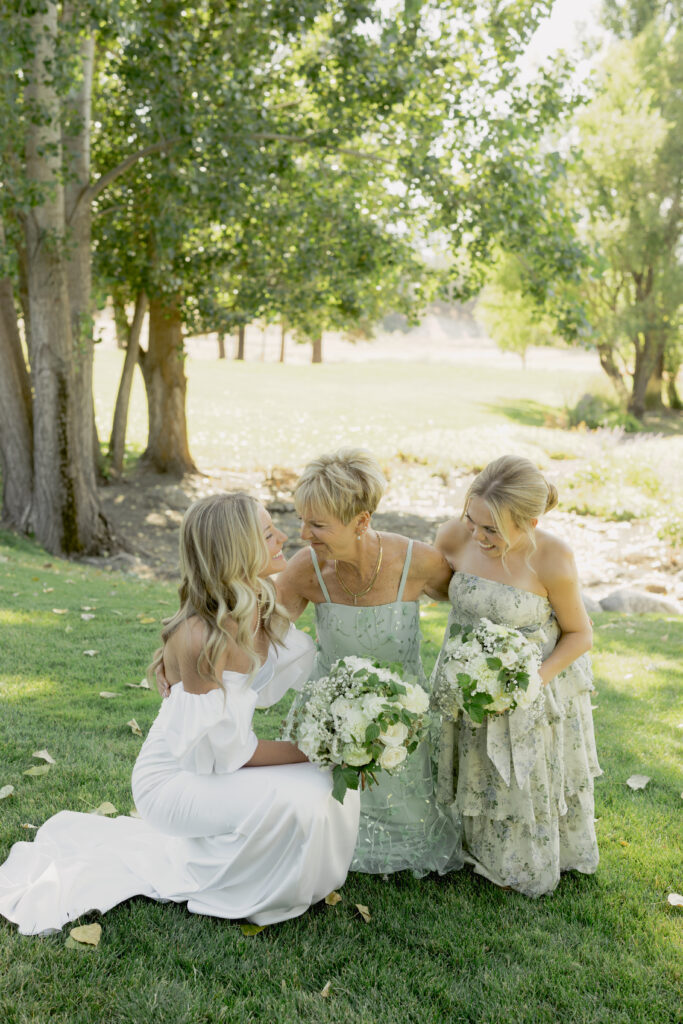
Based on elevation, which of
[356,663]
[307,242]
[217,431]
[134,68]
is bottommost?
[217,431]

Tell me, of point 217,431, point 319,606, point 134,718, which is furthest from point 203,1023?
point 217,431

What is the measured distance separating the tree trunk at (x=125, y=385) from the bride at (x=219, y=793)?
13.6m

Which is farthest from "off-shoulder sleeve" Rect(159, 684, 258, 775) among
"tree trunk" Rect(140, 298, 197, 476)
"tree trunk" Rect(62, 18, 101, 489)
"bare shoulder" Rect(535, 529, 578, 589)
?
"tree trunk" Rect(140, 298, 197, 476)

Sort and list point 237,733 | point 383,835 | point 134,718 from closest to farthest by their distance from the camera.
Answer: point 237,733 → point 383,835 → point 134,718

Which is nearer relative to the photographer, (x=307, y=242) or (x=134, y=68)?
(x=134, y=68)

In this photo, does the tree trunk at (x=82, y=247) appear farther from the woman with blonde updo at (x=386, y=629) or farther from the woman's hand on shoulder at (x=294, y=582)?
the woman with blonde updo at (x=386, y=629)

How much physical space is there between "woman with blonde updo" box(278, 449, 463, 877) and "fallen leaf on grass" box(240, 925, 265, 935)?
2.29 ft

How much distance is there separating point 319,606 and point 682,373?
129ft

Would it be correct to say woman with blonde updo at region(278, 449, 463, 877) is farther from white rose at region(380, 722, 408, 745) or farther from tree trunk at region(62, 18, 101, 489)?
tree trunk at region(62, 18, 101, 489)

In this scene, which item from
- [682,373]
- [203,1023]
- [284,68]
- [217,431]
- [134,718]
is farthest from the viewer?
[682,373]

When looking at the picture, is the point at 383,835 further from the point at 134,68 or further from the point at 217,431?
the point at 217,431

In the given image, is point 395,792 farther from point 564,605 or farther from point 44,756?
point 44,756

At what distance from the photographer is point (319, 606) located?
4.29 meters

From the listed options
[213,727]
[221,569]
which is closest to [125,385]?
[221,569]
